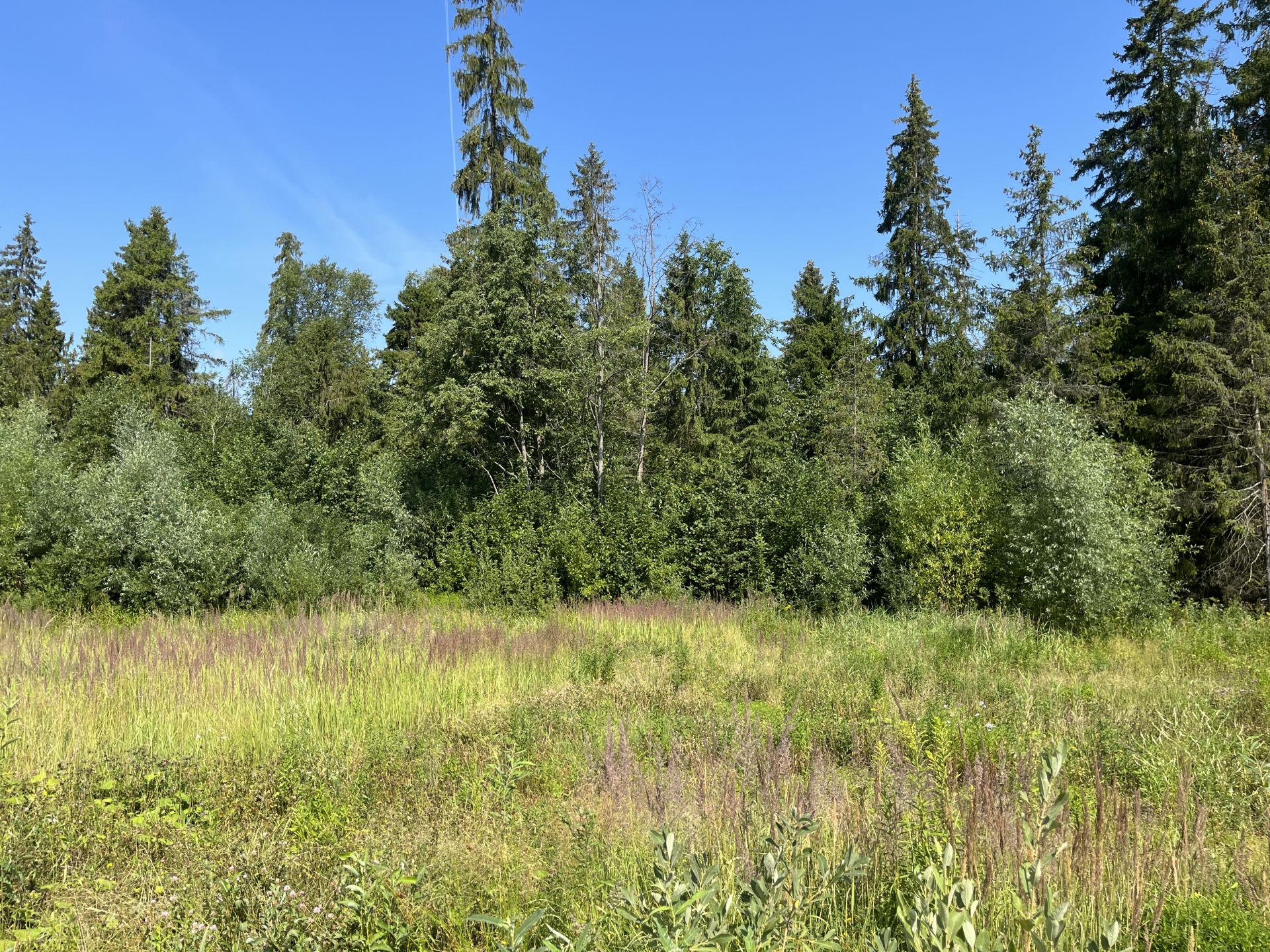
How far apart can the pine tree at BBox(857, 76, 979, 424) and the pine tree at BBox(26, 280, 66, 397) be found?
1630 inches

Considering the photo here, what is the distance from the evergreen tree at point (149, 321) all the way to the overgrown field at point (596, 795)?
28.7 metres

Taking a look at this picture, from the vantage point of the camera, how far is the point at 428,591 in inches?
649

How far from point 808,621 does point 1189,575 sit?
977 centimetres

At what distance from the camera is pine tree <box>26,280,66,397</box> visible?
3697 centimetres

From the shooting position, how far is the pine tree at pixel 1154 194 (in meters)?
16.4

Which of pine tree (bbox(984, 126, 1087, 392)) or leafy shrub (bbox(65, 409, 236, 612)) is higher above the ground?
pine tree (bbox(984, 126, 1087, 392))

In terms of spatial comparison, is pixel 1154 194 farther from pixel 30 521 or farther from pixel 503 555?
pixel 30 521

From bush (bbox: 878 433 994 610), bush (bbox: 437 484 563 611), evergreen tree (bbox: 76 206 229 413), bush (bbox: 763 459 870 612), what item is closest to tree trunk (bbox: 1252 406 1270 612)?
bush (bbox: 878 433 994 610)

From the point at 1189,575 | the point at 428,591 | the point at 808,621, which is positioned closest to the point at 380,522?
the point at 428,591

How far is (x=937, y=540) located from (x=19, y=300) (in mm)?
53286

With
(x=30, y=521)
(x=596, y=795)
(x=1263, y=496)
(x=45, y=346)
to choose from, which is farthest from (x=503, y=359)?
(x=45, y=346)

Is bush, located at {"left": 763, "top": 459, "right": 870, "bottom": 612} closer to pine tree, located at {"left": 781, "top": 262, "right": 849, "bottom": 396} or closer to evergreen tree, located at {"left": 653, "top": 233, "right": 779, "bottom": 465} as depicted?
evergreen tree, located at {"left": 653, "top": 233, "right": 779, "bottom": 465}

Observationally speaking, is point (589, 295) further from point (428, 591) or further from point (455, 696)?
point (455, 696)

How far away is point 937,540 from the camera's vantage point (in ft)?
43.0
